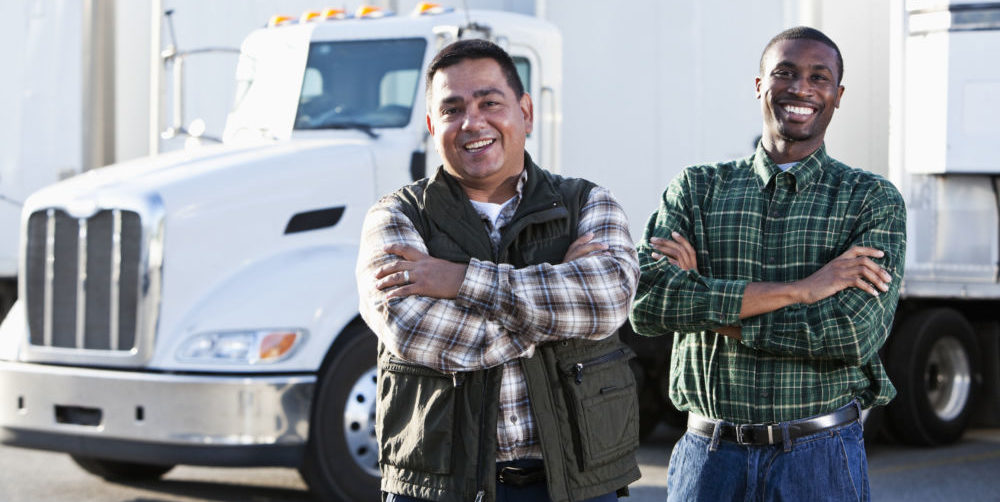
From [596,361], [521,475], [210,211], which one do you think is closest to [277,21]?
[210,211]

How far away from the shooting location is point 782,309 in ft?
10.6

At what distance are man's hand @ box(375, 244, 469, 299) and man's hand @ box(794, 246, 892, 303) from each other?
0.88 metres

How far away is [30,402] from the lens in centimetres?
648

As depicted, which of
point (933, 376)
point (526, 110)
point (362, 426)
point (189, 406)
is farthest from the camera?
point (933, 376)

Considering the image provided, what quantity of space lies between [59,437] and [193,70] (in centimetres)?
265

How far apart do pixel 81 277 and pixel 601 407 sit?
449 centimetres

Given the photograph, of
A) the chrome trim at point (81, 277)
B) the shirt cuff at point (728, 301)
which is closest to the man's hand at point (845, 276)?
the shirt cuff at point (728, 301)

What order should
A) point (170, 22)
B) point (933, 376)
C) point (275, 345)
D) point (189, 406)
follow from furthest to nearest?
point (933, 376)
point (170, 22)
point (275, 345)
point (189, 406)

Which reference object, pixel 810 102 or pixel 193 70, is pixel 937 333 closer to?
pixel 193 70

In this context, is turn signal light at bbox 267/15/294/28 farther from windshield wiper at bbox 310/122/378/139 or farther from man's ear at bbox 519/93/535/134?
man's ear at bbox 519/93/535/134

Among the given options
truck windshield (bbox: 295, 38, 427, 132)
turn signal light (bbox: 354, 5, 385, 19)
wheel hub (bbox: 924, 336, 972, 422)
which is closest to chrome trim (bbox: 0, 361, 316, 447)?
truck windshield (bbox: 295, 38, 427, 132)

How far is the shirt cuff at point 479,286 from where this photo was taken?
2.85m

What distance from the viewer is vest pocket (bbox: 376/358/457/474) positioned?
109 inches

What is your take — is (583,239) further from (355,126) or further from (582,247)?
(355,126)
